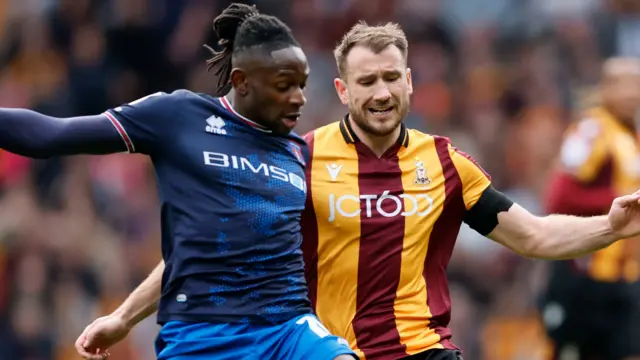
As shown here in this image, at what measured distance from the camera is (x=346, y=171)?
20.0 feet

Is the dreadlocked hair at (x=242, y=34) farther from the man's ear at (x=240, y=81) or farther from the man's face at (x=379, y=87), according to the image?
the man's face at (x=379, y=87)

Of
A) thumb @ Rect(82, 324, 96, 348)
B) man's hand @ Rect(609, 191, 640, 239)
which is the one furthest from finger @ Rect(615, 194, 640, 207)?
thumb @ Rect(82, 324, 96, 348)

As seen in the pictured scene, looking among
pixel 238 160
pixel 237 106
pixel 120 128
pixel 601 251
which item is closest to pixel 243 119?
pixel 237 106

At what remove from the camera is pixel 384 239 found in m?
5.96

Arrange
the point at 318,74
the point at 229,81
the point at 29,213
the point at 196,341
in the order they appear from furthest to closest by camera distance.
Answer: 1. the point at 318,74
2. the point at 29,213
3. the point at 229,81
4. the point at 196,341

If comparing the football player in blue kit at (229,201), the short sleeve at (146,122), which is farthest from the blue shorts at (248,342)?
the short sleeve at (146,122)

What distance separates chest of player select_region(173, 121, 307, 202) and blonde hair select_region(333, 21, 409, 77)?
28.7 inches

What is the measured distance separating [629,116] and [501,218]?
3501mm

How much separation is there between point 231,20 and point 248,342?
134cm

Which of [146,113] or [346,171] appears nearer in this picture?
[146,113]

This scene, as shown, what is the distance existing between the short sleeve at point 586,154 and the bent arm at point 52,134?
4593 mm

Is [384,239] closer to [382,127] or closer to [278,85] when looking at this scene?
[382,127]

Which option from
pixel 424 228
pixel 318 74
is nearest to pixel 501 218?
pixel 424 228

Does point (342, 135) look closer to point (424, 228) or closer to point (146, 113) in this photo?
point (424, 228)
